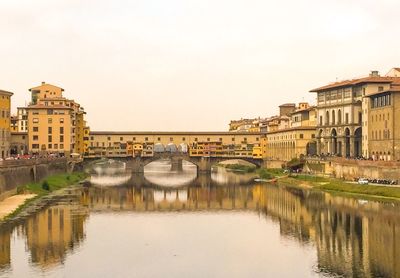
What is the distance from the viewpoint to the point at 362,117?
79.2 m

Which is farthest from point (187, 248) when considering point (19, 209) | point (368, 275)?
point (19, 209)

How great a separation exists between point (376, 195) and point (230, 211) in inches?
504

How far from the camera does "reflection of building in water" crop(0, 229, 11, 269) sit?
1248 inches

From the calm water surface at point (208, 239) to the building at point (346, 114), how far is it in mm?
21185

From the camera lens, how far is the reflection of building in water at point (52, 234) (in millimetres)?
33750

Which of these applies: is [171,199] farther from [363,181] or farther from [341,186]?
[363,181]

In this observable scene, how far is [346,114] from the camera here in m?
83.5

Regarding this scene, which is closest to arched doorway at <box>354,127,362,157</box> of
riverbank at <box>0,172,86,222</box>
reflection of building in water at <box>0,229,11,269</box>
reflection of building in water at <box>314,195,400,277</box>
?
reflection of building in water at <box>314,195,400,277</box>

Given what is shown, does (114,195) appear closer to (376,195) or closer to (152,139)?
(376,195)

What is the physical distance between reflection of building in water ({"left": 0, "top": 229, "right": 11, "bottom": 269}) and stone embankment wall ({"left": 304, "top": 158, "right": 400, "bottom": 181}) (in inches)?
1461

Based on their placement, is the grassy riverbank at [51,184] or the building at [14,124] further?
the building at [14,124]

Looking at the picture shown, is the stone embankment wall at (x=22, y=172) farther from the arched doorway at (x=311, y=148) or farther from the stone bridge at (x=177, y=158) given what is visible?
the arched doorway at (x=311, y=148)

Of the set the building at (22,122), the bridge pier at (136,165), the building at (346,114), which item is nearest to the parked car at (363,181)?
the building at (346,114)

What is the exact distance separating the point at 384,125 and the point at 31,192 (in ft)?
125
